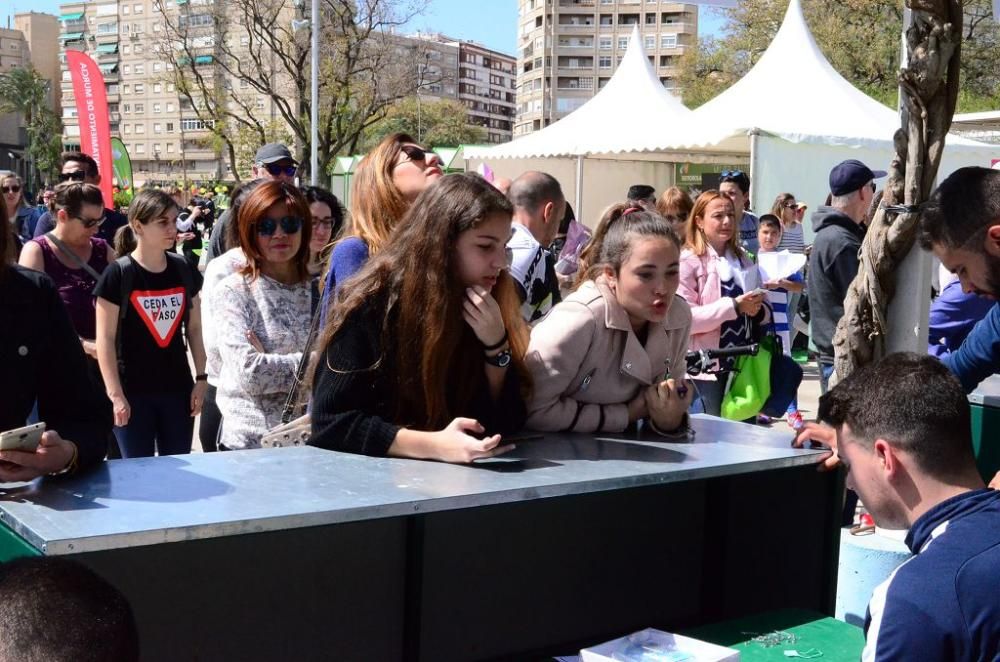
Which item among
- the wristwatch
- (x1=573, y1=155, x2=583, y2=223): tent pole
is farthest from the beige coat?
(x1=573, y1=155, x2=583, y2=223): tent pole

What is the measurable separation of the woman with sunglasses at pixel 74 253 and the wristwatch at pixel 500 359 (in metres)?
3.19

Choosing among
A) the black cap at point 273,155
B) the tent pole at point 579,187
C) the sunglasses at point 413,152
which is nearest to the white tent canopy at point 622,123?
the tent pole at point 579,187

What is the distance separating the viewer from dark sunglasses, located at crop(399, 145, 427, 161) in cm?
341

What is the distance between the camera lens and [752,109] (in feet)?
Answer: 46.6

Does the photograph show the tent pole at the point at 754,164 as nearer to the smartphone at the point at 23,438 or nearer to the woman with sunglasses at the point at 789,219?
the woman with sunglasses at the point at 789,219

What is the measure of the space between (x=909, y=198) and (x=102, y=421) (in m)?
2.52

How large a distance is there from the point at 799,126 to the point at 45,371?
12648 millimetres

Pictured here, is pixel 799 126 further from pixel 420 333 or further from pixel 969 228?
pixel 420 333

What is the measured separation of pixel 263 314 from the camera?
3.78 meters

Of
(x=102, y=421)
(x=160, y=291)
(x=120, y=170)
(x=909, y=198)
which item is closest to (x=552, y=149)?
(x=120, y=170)

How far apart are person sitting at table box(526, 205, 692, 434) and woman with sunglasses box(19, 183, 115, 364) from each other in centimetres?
311

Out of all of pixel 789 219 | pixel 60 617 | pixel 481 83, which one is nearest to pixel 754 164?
pixel 789 219

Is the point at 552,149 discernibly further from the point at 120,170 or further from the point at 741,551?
the point at 741,551

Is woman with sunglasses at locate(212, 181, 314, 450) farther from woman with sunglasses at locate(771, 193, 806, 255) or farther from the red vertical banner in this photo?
the red vertical banner
